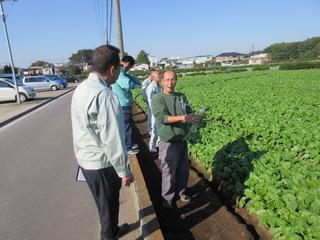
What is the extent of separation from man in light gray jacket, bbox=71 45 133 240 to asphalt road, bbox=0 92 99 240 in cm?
139

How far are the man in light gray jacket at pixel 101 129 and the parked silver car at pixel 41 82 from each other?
42.0m

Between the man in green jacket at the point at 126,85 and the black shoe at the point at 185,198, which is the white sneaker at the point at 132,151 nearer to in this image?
the man in green jacket at the point at 126,85

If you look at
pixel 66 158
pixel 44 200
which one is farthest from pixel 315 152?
pixel 66 158

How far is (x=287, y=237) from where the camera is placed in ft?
10.7

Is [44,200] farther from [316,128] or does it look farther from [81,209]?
[316,128]

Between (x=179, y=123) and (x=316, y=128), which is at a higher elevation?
(x=179, y=123)

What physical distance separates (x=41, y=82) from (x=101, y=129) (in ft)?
139

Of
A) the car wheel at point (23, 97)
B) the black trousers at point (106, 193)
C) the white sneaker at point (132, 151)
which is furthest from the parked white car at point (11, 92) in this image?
the black trousers at point (106, 193)

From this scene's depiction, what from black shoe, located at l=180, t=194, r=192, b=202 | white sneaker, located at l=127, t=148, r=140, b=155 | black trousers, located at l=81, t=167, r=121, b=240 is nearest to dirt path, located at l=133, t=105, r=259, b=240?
black shoe, located at l=180, t=194, r=192, b=202

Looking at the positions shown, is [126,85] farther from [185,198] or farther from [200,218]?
[200,218]

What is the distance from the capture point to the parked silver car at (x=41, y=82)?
141 feet

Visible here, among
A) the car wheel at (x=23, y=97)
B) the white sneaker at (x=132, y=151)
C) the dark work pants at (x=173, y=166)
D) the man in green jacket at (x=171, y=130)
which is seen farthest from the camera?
the car wheel at (x=23, y=97)

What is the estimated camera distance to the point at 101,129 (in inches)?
120

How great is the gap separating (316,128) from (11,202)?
5.58 metres
